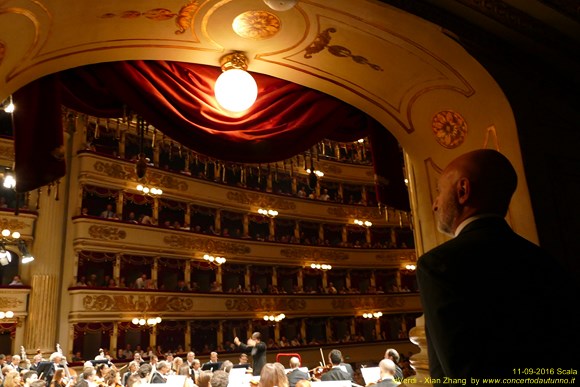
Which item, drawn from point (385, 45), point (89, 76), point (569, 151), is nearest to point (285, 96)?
point (385, 45)

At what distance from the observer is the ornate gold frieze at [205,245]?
15.5 m

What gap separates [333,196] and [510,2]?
17949mm

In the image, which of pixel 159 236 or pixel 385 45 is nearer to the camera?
pixel 385 45

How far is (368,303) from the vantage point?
19516 millimetres

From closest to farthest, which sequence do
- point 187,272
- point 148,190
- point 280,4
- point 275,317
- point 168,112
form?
point 280,4, point 168,112, point 148,190, point 187,272, point 275,317

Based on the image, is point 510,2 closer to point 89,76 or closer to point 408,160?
point 408,160

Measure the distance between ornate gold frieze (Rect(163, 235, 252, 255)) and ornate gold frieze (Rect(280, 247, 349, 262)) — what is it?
181 centimetres

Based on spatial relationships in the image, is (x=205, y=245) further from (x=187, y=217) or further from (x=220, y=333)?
(x=220, y=333)

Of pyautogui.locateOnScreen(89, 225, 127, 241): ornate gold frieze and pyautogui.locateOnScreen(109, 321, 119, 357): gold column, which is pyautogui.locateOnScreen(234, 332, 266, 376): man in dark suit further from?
pyautogui.locateOnScreen(89, 225, 127, 241): ornate gold frieze

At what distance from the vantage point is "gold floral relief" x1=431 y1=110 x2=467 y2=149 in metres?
3.48

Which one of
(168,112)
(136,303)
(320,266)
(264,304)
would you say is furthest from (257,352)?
(320,266)

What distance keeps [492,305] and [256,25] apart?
2.66 metres

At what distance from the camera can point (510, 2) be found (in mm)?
2939

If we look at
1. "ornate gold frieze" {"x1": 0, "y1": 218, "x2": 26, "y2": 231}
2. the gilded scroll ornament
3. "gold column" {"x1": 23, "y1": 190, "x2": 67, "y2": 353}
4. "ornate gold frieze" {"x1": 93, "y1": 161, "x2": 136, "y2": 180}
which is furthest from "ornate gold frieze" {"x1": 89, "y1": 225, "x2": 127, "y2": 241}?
the gilded scroll ornament
